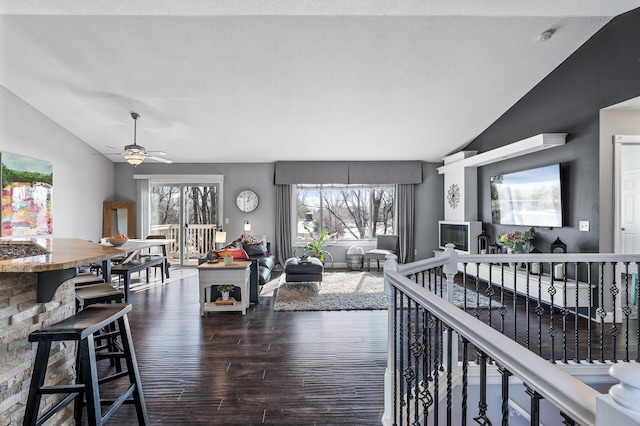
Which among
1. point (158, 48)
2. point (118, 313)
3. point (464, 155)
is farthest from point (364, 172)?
point (118, 313)

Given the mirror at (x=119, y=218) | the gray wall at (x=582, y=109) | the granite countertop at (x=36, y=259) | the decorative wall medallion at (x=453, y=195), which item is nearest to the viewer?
the granite countertop at (x=36, y=259)

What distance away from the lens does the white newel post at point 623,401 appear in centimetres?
54

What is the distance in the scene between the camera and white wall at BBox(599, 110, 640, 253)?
12.1 feet

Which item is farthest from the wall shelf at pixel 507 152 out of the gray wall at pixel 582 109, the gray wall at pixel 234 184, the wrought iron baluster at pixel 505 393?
the wrought iron baluster at pixel 505 393

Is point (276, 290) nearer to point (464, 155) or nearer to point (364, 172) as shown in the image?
point (364, 172)

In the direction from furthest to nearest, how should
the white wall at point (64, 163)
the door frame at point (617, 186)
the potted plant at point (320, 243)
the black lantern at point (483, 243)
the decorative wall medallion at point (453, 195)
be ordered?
the potted plant at point (320, 243) → the decorative wall medallion at point (453, 195) → the black lantern at point (483, 243) → the white wall at point (64, 163) → the door frame at point (617, 186)

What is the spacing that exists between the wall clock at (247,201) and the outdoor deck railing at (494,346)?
14.9 ft

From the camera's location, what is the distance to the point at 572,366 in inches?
102

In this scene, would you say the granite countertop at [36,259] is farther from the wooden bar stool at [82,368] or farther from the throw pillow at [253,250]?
the throw pillow at [253,250]

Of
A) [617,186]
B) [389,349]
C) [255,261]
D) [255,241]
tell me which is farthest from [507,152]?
[255,241]

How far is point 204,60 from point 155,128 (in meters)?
2.36

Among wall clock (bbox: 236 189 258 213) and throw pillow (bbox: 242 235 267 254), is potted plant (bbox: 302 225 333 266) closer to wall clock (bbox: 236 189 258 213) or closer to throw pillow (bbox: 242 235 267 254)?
throw pillow (bbox: 242 235 267 254)

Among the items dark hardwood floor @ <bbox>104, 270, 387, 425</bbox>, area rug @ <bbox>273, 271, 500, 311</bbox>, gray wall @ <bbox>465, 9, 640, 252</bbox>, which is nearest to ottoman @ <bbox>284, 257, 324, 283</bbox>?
area rug @ <bbox>273, 271, 500, 311</bbox>

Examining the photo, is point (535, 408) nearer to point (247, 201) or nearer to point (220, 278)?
point (220, 278)
